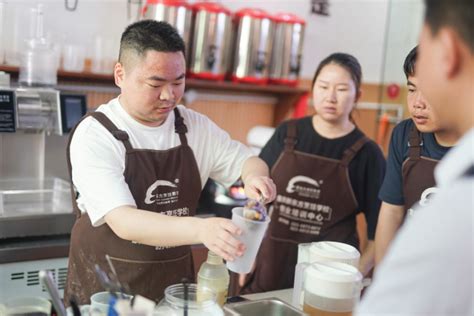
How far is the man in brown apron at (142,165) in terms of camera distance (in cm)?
179

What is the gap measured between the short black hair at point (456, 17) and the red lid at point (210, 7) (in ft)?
8.32

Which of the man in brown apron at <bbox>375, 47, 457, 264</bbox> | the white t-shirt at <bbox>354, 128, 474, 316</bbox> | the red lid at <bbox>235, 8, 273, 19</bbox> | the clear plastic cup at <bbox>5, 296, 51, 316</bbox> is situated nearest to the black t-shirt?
the man in brown apron at <bbox>375, 47, 457, 264</bbox>

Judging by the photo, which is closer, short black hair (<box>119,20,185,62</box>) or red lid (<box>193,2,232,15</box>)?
short black hair (<box>119,20,185,62</box>)

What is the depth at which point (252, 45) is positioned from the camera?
3.57 meters

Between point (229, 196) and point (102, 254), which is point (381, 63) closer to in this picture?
point (229, 196)

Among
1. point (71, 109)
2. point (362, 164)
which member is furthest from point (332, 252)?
point (71, 109)

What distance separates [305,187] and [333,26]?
6.92ft

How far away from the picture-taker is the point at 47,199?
2.68 metres

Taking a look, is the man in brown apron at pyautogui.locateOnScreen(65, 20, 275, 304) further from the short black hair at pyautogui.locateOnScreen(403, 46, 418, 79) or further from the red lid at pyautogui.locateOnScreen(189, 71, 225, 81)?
the red lid at pyautogui.locateOnScreen(189, 71, 225, 81)

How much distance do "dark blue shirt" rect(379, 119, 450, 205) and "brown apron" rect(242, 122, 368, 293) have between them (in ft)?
1.29

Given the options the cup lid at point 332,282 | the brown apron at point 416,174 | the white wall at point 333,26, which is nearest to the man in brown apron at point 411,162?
the brown apron at point 416,174

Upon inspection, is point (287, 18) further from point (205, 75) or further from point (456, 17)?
point (456, 17)

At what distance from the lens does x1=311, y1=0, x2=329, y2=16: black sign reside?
4.09 metres

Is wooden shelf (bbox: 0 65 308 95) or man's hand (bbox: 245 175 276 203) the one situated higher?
wooden shelf (bbox: 0 65 308 95)
